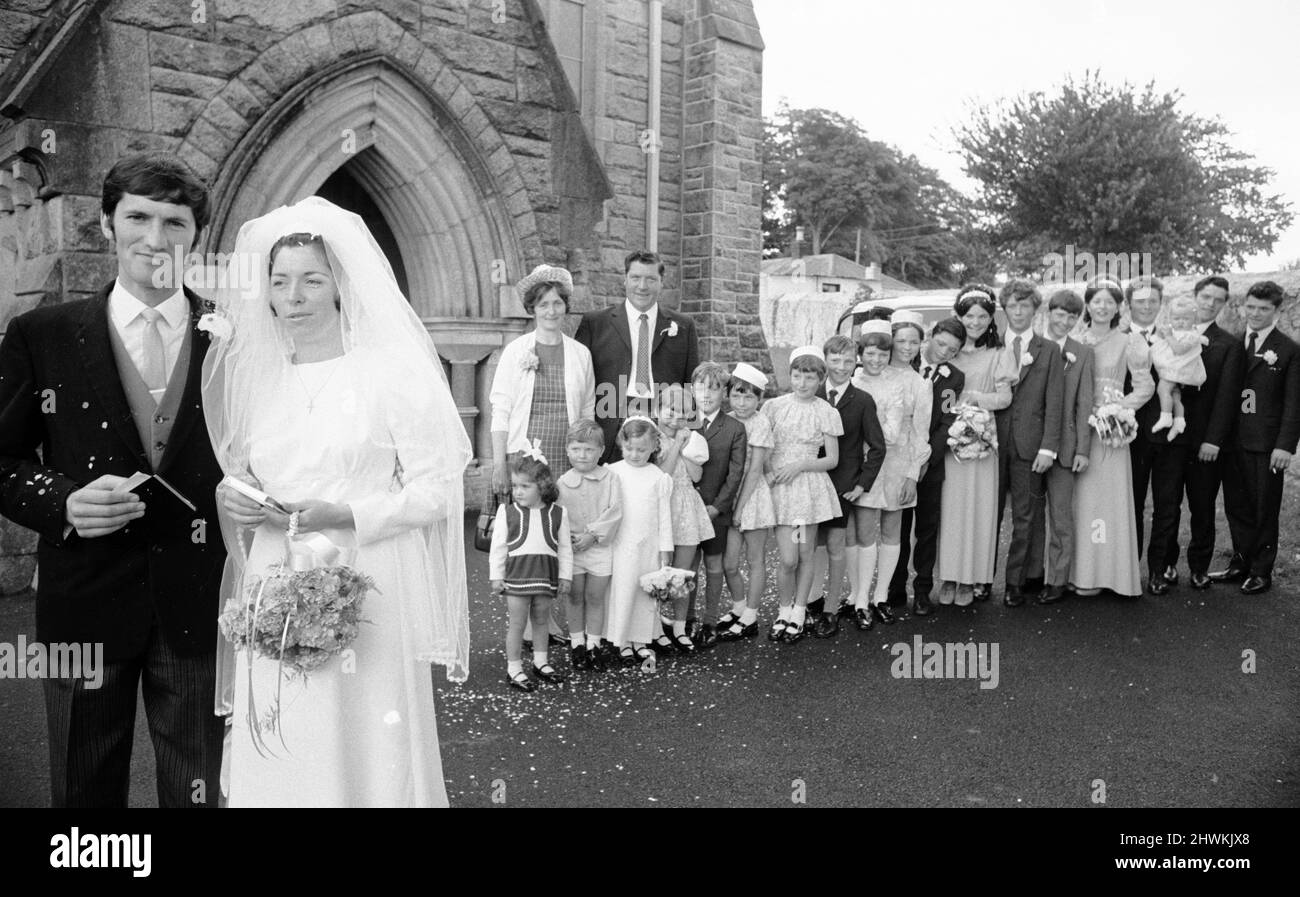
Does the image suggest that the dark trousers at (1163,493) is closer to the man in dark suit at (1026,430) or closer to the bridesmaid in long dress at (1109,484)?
the bridesmaid in long dress at (1109,484)

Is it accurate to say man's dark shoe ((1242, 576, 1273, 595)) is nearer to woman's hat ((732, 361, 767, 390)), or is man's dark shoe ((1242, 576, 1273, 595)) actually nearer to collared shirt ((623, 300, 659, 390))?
woman's hat ((732, 361, 767, 390))

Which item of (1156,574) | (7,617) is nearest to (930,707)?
(1156,574)

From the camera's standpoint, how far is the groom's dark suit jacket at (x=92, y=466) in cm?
268

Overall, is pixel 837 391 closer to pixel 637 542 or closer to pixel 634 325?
pixel 634 325

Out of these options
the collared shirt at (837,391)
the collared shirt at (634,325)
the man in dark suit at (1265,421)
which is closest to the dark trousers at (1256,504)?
the man in dark suit at (1265,421)

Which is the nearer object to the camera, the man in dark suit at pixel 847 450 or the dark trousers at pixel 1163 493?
the man in dark suit at pixel 847 450

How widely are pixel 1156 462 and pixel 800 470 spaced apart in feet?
9.72

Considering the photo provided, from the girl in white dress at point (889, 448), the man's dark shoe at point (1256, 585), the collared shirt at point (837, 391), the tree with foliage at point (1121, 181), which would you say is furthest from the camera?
the tree with foliage at point (1121, 181)

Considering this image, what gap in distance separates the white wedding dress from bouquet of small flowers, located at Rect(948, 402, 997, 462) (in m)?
4.62

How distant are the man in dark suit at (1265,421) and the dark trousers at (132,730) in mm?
6883

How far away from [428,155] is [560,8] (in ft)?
9.79

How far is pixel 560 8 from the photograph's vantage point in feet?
35.2

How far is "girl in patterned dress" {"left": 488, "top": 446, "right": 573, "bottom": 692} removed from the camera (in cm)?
526

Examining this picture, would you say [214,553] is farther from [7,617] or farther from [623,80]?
[623,80]
